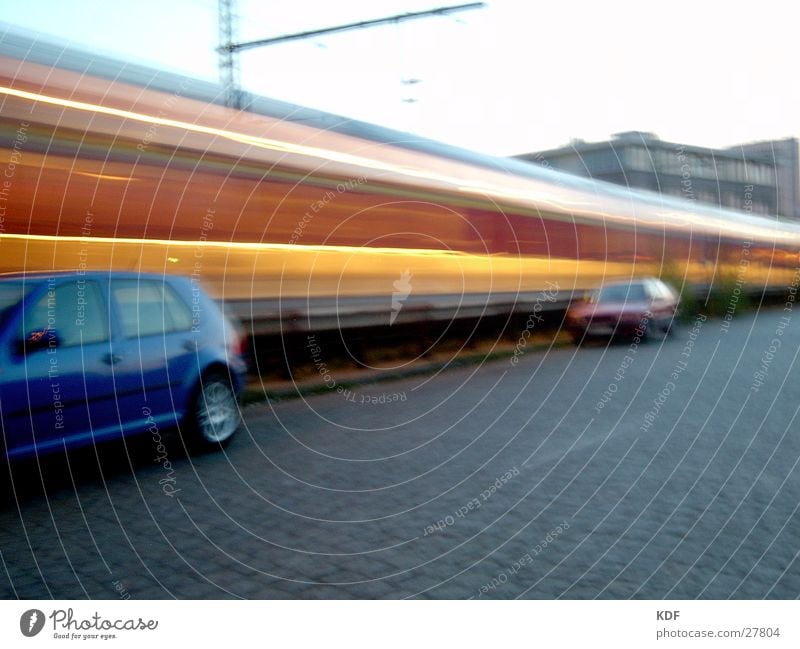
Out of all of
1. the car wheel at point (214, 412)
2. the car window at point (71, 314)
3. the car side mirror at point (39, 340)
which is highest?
the car window at point (71, 314)

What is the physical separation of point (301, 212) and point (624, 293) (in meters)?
2.66

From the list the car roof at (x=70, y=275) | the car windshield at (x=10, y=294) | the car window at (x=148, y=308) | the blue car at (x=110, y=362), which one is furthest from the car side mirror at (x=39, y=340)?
the car window at (x=148, y=308)

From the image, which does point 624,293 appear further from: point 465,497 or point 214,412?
point 214,412

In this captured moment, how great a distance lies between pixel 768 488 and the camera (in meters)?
4.54

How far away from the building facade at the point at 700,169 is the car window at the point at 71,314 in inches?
92.3

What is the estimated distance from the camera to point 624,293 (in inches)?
200

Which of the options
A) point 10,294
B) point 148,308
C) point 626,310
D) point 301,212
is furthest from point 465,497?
point 301,212

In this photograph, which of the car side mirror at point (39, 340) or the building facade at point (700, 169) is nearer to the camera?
the building facade at point (700, 169)

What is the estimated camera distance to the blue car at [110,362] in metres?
4.44

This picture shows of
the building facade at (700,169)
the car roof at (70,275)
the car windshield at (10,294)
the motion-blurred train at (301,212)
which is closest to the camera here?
the building facade at (700,169)

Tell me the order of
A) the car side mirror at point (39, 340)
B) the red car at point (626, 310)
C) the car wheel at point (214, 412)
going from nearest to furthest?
the car side mirror at point (39, 340)
the red car at point (626, 310)
the car wheel at point (214, 412)

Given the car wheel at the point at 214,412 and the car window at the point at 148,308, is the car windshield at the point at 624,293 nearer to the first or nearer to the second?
the car wheel at the point at 214,412
